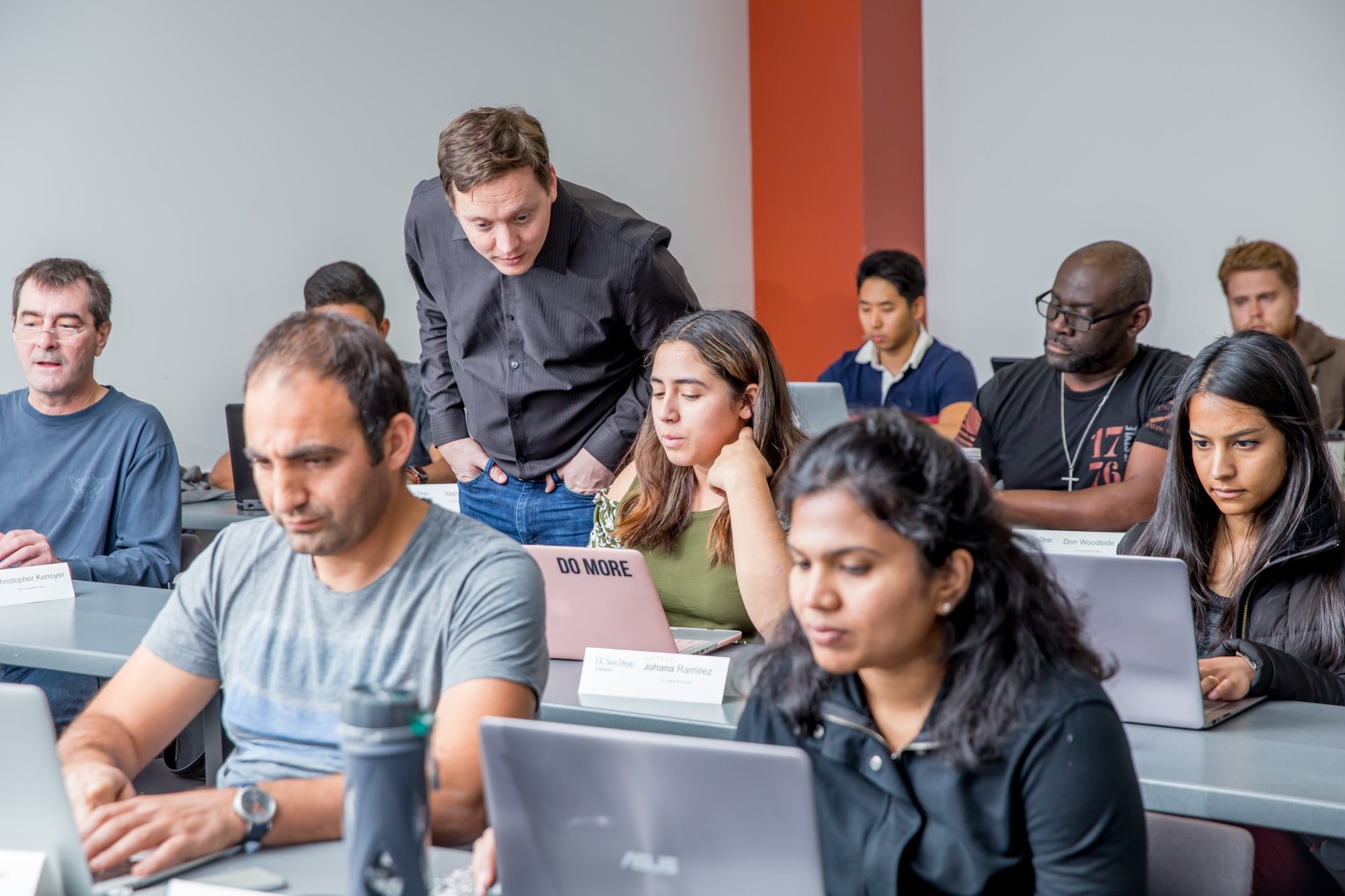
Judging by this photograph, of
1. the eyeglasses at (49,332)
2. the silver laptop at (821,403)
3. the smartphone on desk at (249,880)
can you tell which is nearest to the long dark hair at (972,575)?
the smartphone on desk at (249,880)

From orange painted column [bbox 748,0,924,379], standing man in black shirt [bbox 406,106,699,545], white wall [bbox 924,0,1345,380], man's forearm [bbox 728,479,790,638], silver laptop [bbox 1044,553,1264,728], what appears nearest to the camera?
silver laptop [bbox 1044,553,1264,728]

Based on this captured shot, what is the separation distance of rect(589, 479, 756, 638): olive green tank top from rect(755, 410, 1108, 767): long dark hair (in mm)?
943

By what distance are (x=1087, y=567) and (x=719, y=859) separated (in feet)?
2.67

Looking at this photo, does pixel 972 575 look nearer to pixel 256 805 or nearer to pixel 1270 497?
pixel 256 805

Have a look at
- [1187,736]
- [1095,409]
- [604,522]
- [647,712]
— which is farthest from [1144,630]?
[1095,409]

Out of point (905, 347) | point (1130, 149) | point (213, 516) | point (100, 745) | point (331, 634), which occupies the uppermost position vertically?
point (1130, 149)

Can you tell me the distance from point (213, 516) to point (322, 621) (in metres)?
2.40

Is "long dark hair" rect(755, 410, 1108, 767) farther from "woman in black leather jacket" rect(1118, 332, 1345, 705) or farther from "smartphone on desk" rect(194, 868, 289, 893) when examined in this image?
"woman in black leather jacket" rect(1118, 332, 1345, 705)

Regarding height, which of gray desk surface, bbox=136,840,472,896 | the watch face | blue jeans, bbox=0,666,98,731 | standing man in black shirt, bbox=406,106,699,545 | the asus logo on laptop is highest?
standing man in black shirt, bbox=406,106,699,545

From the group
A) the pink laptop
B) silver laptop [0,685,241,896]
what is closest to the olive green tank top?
the pink laptop

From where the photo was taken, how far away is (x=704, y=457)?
236cm

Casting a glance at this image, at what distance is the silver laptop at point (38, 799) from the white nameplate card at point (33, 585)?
146cm

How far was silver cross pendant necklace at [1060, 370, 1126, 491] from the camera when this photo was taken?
3.28 metres

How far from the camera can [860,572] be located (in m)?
1.23
